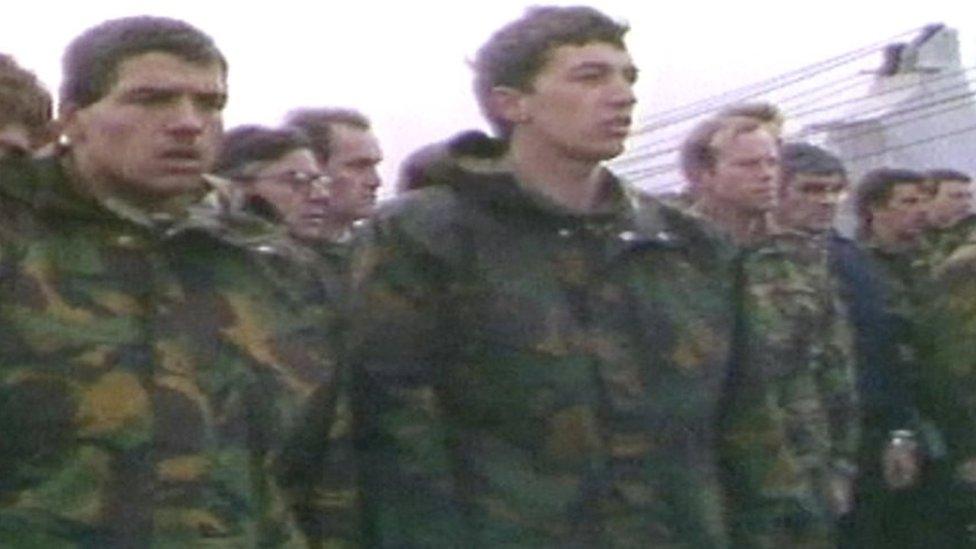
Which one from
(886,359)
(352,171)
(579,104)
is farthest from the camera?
(886,359)

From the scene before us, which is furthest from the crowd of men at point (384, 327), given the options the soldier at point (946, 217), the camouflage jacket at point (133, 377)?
the soldier at point (946, 217)

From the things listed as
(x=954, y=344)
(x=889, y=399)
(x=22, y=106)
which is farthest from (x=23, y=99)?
(x=889, y=399)

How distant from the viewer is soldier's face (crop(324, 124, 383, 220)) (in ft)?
27.4

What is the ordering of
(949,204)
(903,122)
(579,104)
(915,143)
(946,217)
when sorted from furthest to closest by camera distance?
(915,143) → (903,122) → (949,204) → (946,217) → (579,104)

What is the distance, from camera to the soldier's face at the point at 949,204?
38.0ft

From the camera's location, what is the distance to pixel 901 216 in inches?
444

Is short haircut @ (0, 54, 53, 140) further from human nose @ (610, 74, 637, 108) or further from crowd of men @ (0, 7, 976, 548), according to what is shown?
human nose @ (610, 74, 637, 108)

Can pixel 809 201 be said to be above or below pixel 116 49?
below

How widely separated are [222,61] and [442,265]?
3.52ft

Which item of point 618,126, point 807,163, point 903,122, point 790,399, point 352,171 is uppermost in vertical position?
point 618,126

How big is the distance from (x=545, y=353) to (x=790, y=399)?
8.44ft

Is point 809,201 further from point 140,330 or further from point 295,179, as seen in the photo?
point 140,330

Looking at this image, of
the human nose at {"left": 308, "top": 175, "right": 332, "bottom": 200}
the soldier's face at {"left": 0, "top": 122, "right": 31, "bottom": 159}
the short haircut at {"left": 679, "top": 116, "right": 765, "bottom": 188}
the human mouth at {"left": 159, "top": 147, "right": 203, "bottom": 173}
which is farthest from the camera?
the short haircut at {"left": 679, "top": 116, "right": 765, "bottom": 188}

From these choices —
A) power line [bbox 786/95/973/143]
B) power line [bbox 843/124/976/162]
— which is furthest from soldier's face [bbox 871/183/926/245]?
power line [bbox 843/124/976/162]
